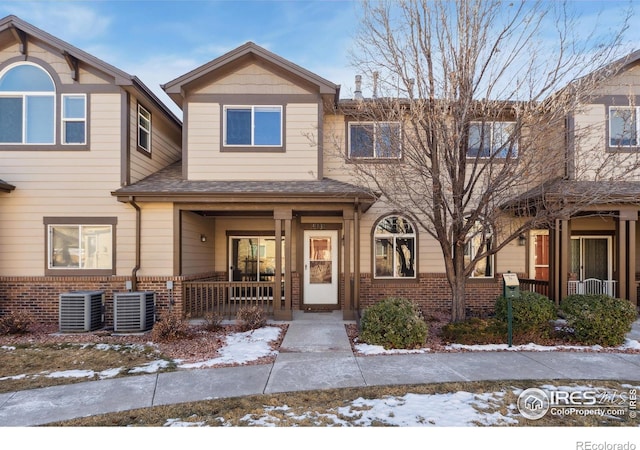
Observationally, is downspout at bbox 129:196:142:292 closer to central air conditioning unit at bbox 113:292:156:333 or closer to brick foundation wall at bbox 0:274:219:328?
brick foundation wall at bbox 0:274:219:328

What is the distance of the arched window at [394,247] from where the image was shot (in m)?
10.3

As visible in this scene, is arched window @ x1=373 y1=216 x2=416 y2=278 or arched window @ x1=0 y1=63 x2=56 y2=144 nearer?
arched window @ x1=0 y1=63 x2=56 y2=144

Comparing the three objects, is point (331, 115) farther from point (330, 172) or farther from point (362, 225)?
point (362, 225)

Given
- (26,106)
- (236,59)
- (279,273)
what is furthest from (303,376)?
(26,106)

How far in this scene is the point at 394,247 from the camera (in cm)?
1038

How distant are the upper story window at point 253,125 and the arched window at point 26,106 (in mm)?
4331

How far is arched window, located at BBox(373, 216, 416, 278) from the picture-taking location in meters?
10.3

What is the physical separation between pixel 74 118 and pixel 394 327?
9227 mm

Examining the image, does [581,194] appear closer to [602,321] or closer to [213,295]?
[602,321]

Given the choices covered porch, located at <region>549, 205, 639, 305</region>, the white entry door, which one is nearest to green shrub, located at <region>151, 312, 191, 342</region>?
the white entry door

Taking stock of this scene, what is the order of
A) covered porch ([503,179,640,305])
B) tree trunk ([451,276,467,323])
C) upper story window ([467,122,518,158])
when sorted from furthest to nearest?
tree trunk ([451,276,467,323]), covered porch ([503,179,640,305]), upper story window ([467,122,518,158])

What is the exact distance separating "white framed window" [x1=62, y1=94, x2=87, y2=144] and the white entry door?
6403mm

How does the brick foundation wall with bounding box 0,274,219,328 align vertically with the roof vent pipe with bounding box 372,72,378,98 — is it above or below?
below

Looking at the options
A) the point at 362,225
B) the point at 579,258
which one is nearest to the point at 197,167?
the point at 362,225
